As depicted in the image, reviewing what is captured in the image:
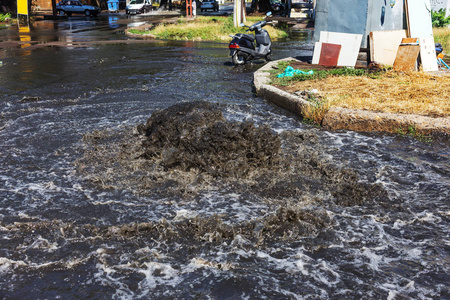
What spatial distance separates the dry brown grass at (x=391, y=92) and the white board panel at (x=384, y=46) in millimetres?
1025

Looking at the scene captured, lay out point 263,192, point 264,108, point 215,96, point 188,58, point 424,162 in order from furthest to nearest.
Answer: point 188,58 < point 215,96 < point 264,108 < point 424,162 < point 263,192

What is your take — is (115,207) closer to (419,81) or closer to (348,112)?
(348,112)

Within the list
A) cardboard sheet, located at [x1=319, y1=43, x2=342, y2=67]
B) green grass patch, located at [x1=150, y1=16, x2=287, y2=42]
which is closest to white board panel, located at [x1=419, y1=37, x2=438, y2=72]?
cardboard sheet, located at [x1=319, y1=43, x2=342, y2=67]

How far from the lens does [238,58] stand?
1328 centimetres

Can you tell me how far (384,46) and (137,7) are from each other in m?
39.2

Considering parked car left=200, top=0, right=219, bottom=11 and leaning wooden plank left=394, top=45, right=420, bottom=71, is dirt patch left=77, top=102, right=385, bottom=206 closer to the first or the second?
leaning wooden plank left=394, top=45, right=420, bottom=71

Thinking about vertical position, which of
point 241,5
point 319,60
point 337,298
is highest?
point 241,5

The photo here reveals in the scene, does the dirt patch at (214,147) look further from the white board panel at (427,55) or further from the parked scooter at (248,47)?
the parked scooter at (248,47)

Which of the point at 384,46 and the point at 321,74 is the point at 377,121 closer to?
the point at 321,74

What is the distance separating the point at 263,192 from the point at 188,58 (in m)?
10.7

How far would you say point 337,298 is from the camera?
312 cm

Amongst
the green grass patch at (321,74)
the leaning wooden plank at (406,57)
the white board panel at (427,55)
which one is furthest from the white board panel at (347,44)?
the white board panel at (427,55)

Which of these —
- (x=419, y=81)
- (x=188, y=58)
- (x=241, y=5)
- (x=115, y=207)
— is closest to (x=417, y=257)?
(x=115, y=207)

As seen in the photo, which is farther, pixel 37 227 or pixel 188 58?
pixel 188 58
